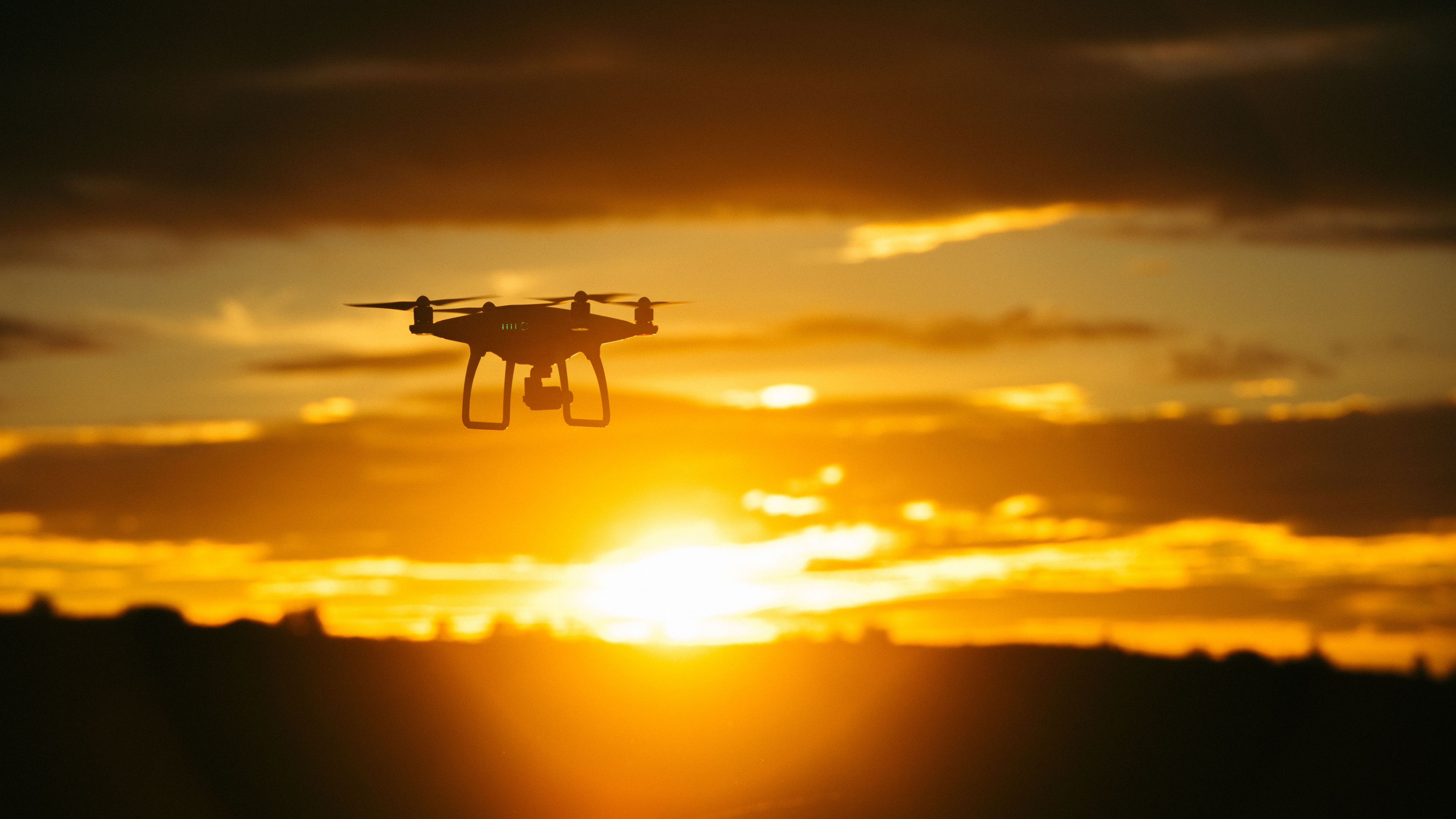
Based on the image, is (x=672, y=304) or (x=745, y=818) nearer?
(x=672, y=304)

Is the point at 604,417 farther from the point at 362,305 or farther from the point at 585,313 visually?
the point at 362,305

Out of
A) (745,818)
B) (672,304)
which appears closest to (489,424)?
(672,304)

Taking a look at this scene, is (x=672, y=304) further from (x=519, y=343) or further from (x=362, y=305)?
(x=362, y=305)

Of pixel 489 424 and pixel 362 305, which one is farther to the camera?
pixel 489 424

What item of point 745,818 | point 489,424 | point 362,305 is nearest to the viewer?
point 362,305

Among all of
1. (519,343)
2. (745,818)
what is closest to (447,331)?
(519,343)

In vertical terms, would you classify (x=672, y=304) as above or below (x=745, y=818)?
above

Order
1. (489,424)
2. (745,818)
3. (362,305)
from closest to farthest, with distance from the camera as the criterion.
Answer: (362,305), (489,424), (745,818)
